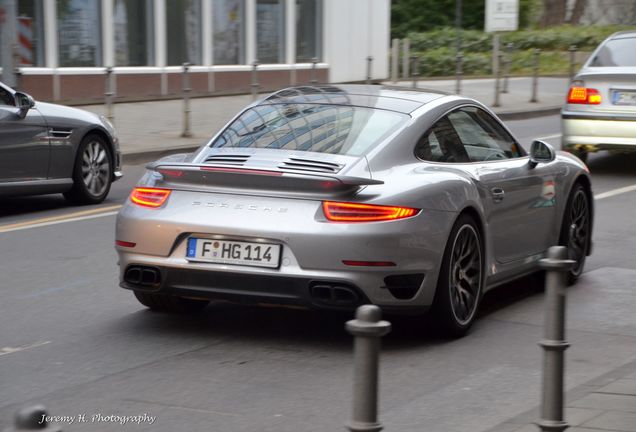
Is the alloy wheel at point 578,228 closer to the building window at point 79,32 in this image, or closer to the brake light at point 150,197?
the brake light at point 150,197

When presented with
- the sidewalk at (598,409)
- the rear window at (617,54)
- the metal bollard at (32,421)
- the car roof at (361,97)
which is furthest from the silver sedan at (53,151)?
the metal bollard at (32,421)

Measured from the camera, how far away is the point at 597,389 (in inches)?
215

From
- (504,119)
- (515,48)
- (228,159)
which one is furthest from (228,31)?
(228,159)

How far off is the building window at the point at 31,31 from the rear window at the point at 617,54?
1148 centimetres

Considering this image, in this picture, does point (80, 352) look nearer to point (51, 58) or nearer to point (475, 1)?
point (51, 58)

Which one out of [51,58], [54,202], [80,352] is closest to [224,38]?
[51,58]

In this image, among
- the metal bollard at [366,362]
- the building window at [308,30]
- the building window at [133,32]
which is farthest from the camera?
the building window at [308,30]

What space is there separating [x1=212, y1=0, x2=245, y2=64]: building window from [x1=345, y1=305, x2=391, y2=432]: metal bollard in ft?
83.0

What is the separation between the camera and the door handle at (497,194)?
714 centimetres

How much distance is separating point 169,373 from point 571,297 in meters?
3.25

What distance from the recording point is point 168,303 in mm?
7074

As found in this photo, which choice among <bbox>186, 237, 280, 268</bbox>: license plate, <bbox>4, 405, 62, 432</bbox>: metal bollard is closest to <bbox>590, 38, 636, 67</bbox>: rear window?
<bbox>186, 237, 280, 268</bbox>: license plate

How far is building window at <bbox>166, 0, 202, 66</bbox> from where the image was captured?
26922 millimetres

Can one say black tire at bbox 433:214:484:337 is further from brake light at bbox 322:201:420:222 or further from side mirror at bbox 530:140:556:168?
side mirror at bbox 530:140:556:168
